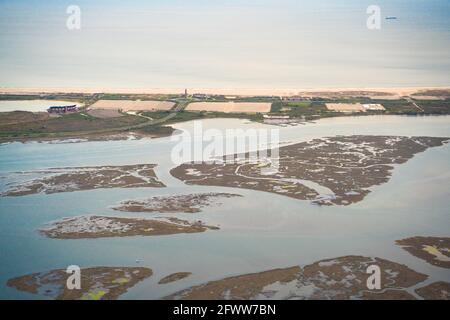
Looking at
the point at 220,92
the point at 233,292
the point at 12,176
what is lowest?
the point at 233,292

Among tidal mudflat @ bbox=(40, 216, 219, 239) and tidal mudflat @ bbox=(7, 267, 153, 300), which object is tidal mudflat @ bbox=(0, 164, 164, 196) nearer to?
tidal mudflat @ bbox=(40, 216, 219, 239)

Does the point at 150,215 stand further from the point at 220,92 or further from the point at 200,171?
→ the point at 220,92

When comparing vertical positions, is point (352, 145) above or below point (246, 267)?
above

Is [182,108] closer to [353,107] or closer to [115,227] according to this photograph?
[353,107]

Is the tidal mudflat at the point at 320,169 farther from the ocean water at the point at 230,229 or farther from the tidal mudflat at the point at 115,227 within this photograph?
the tidal mudflat at the point at 115,227

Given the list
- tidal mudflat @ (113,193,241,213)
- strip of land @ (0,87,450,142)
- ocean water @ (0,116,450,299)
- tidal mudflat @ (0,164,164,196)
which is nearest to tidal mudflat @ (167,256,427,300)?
ocean water @ (0,116,450,299)

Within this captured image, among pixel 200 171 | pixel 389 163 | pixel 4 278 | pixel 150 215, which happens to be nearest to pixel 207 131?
pixel 200 171
